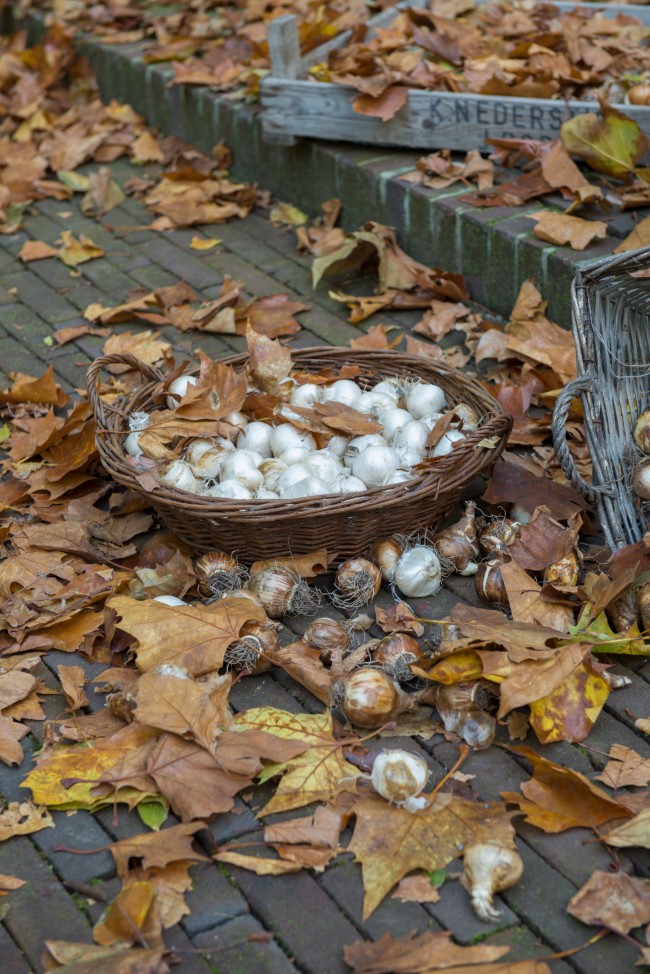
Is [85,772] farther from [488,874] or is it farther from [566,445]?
[566,445]

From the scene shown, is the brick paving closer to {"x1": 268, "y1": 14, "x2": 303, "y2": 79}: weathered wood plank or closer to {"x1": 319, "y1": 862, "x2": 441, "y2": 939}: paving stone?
{"x1": 319, "y1": 862, "x2": 441, "y2": 939}: paving stone

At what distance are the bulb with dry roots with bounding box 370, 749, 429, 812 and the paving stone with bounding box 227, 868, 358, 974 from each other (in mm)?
218

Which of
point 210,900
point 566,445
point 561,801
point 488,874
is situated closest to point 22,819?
point 210,900

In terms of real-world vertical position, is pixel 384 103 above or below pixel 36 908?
above

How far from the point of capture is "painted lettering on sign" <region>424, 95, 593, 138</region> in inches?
161

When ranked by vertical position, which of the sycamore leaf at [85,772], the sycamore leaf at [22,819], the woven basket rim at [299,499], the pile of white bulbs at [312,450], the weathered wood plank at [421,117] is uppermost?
the weathered wood plank at [421,117]

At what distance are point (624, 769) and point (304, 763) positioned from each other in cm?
64

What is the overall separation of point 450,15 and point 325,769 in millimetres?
4122

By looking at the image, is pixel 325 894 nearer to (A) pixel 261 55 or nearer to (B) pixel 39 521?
(B) pixel 39 521

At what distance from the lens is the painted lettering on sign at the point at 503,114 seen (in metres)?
4.09

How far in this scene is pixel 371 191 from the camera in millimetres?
4453

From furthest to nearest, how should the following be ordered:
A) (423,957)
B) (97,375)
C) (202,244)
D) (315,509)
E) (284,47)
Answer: (202,244) → (284,47) → (97,375) → (315,509) → (423,957)

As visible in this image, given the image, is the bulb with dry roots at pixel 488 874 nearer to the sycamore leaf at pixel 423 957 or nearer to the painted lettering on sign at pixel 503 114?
the sycamore leaf at pixel 423 957

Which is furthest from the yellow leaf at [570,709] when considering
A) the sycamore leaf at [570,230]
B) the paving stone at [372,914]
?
the sycamore leaf at [570,230]
